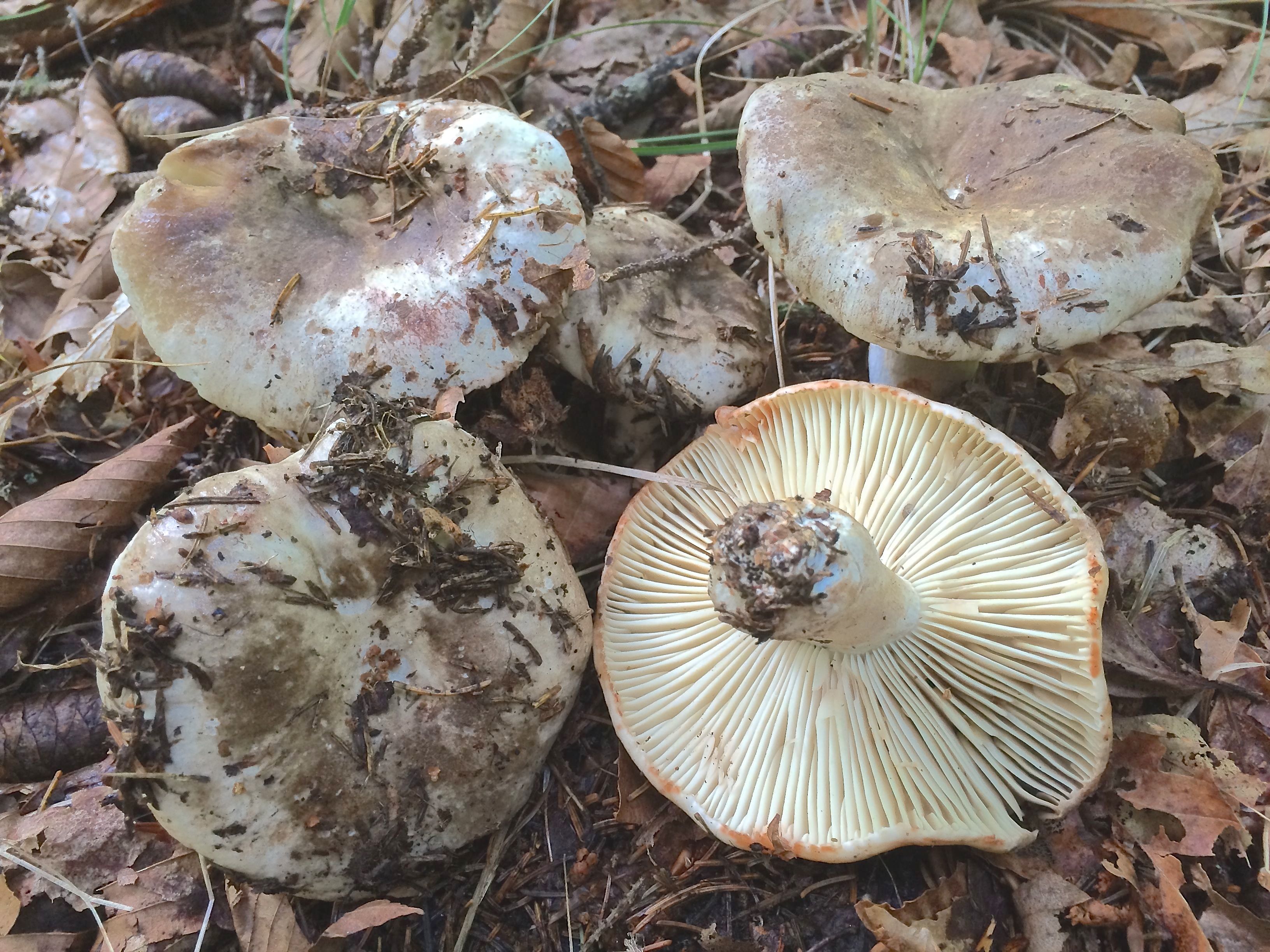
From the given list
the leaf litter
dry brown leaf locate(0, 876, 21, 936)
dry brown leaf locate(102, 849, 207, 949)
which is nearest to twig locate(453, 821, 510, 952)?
the leaf litter

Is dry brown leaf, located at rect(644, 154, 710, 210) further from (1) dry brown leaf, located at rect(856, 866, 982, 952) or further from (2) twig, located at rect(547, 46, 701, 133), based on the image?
(1) dry brown leaf, located at rect(856, 866, 982, 952)

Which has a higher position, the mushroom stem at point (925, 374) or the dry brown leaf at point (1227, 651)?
the mushroom stem at point (925, 374)

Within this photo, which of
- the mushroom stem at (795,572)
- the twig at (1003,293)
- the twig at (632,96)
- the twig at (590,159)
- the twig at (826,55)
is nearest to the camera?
the mushroom stem at (795,572)

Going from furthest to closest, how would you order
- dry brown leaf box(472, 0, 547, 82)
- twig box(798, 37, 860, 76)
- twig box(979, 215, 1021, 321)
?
dry brown leaf box(472, 0, 547, 82) < twig box(798, 37, 860, 76) < twig box(979, 215, 1021, 321)

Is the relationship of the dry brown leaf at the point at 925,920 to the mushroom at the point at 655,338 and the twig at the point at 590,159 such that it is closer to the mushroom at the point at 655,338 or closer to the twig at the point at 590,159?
the mushroom at the point at 655,338

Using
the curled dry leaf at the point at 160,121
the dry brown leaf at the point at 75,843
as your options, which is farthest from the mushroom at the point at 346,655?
the curled dry leaf at the point at 160,121

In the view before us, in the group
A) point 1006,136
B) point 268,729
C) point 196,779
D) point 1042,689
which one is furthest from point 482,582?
point 1006,136

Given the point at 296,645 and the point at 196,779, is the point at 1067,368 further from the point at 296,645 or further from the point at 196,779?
the point at 196,779

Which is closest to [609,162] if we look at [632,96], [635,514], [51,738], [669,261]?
[632,96]
